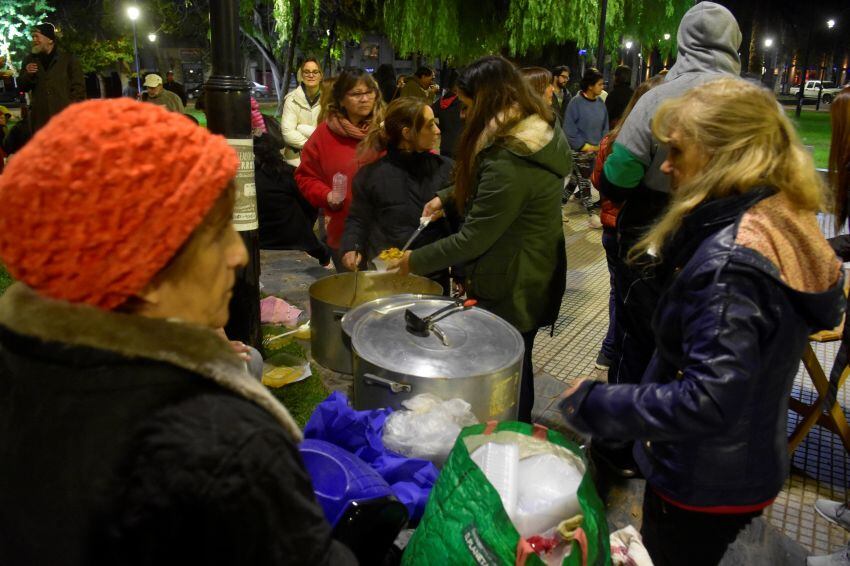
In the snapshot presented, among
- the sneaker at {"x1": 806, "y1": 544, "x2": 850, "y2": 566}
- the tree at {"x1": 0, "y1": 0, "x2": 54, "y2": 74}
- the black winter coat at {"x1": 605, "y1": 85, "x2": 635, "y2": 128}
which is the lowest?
the sneaker at {"x1": 806, "y1": 544, "x2": 850, "y2": 566}

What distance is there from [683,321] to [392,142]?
2.58 meters

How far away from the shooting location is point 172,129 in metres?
0.96

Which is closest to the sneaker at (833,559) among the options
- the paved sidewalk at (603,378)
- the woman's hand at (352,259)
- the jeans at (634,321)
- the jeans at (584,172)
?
the paved sidewalk at (603,378)

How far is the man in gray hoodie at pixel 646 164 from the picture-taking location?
2.98m

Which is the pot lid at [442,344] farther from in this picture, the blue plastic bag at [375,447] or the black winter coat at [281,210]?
the black winter coat at [281,210]

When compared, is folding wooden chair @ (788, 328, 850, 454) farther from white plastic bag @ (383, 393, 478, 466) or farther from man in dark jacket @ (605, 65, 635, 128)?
man in dark jacket @ (605, 65, 635, 128)

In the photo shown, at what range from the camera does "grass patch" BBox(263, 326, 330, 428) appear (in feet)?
12.3

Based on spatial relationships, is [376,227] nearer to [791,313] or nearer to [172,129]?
[791,313]

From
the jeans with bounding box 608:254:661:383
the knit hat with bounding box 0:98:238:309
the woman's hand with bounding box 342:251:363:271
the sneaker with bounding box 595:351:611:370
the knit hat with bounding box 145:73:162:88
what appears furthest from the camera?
the knit hat with bounding box 145:73:162:88

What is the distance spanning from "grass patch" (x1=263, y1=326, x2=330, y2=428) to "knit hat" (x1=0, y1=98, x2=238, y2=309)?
2.69 meters

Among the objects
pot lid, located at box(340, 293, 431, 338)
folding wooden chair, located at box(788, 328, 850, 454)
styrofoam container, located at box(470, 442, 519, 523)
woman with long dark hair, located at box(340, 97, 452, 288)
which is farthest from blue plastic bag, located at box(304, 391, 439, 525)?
folding wooden chair, located at box(788, 328, 850, 454)

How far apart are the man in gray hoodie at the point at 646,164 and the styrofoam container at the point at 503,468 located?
4.45ft

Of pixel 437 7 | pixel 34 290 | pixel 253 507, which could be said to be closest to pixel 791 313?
pixel 253 507

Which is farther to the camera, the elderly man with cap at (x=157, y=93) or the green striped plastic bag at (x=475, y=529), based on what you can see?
the elderly man with cap at (x=157, y=93)
